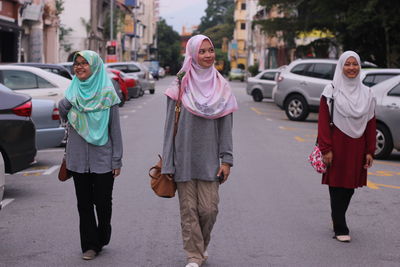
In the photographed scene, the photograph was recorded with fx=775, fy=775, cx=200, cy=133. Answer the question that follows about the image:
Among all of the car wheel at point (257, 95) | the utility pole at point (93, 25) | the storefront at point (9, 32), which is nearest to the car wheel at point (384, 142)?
the car wheel at point (257, 95)

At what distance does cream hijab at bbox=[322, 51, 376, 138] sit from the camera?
23.0ft

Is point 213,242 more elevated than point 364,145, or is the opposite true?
point 364,145

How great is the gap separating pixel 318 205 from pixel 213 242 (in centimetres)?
239

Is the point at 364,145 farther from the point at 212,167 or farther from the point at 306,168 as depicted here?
the point at 306,168

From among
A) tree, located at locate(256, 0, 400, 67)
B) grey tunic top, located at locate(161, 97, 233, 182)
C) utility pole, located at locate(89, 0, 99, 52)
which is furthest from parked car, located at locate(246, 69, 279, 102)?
grey tunic top, located at locate(161, 97, 233, 182)

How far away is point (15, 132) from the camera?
8945 millimetres

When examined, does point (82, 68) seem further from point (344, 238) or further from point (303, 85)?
point (303, 85)

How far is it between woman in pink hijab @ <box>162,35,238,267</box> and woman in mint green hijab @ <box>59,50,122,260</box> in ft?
2.01

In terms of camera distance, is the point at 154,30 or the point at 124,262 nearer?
the point at 124,262

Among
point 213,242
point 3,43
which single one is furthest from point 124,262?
point 3,43

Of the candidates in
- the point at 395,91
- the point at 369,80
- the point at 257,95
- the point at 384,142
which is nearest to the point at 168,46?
the point at 257,95

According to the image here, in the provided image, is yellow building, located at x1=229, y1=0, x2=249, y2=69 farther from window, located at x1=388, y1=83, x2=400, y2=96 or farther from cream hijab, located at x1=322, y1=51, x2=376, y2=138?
→ cream hijab, located at x1=322, y1=51, x2=376, y2=138

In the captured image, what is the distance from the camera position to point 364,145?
23.3 feet

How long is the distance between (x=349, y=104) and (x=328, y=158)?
0.53 m
